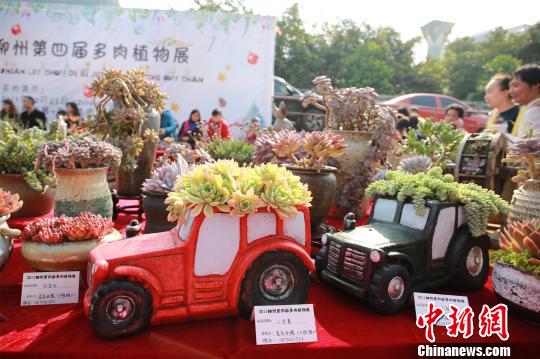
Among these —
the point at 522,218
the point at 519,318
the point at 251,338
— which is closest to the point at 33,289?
the point at 251,338

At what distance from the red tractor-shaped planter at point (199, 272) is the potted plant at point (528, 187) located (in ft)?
4.03

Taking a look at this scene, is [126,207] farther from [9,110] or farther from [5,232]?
[9,110]

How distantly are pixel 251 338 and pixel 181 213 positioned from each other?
512 millimetres

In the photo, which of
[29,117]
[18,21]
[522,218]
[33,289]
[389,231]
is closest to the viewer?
[33,289]

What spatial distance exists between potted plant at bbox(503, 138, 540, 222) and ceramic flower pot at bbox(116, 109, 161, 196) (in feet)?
7.86

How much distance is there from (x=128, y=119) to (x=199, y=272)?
171cm

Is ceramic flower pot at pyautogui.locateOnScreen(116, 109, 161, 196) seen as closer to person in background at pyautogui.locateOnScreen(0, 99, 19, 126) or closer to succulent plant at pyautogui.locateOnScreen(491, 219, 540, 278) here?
succulent plant at pyautogui.locateOnScreen(491, 219, 540, 278)

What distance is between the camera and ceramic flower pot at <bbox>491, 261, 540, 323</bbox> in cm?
143

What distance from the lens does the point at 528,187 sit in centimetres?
197

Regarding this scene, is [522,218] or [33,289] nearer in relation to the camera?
[33,289]

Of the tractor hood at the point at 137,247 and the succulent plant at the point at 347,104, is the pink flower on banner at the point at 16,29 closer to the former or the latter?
the succulent plant at the point at 347,104

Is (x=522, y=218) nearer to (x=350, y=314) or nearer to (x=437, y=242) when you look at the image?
(x=437, y=242)

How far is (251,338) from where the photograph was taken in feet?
4.38

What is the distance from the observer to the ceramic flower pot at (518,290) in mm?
1431
